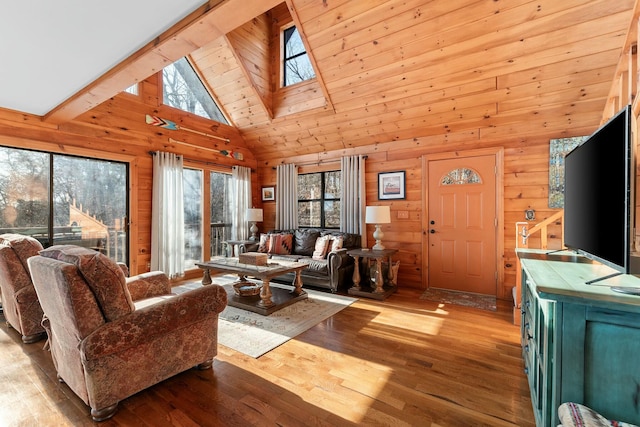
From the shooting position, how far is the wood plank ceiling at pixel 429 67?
292 centimetres

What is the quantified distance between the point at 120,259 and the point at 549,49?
19.7 ft

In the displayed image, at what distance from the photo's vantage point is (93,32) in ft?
6.38

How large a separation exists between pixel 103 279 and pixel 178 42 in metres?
1.55

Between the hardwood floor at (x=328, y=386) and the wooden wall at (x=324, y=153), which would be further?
the wooden wall at (x=324, y=153)

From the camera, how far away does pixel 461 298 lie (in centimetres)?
396

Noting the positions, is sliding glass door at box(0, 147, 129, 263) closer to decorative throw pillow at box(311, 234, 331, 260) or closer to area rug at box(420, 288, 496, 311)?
decorative throw pillow at box(311, 234, 331, 260)

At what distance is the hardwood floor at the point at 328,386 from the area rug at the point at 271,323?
4.9 inches

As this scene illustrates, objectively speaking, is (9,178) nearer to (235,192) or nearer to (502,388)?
(235,192)

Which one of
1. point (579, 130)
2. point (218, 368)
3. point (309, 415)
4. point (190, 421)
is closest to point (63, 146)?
point (218, 368)

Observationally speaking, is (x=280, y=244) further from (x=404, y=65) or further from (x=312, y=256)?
(x=404, y=65)

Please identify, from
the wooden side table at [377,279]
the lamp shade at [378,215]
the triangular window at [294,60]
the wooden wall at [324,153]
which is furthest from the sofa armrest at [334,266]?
the triangular window at [294,60]

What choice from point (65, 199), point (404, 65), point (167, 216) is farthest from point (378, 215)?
point (65, 199)

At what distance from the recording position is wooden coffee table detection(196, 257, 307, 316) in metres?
3.44

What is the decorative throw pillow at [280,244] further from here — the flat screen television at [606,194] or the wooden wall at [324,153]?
the flat screen television at [606,194]
